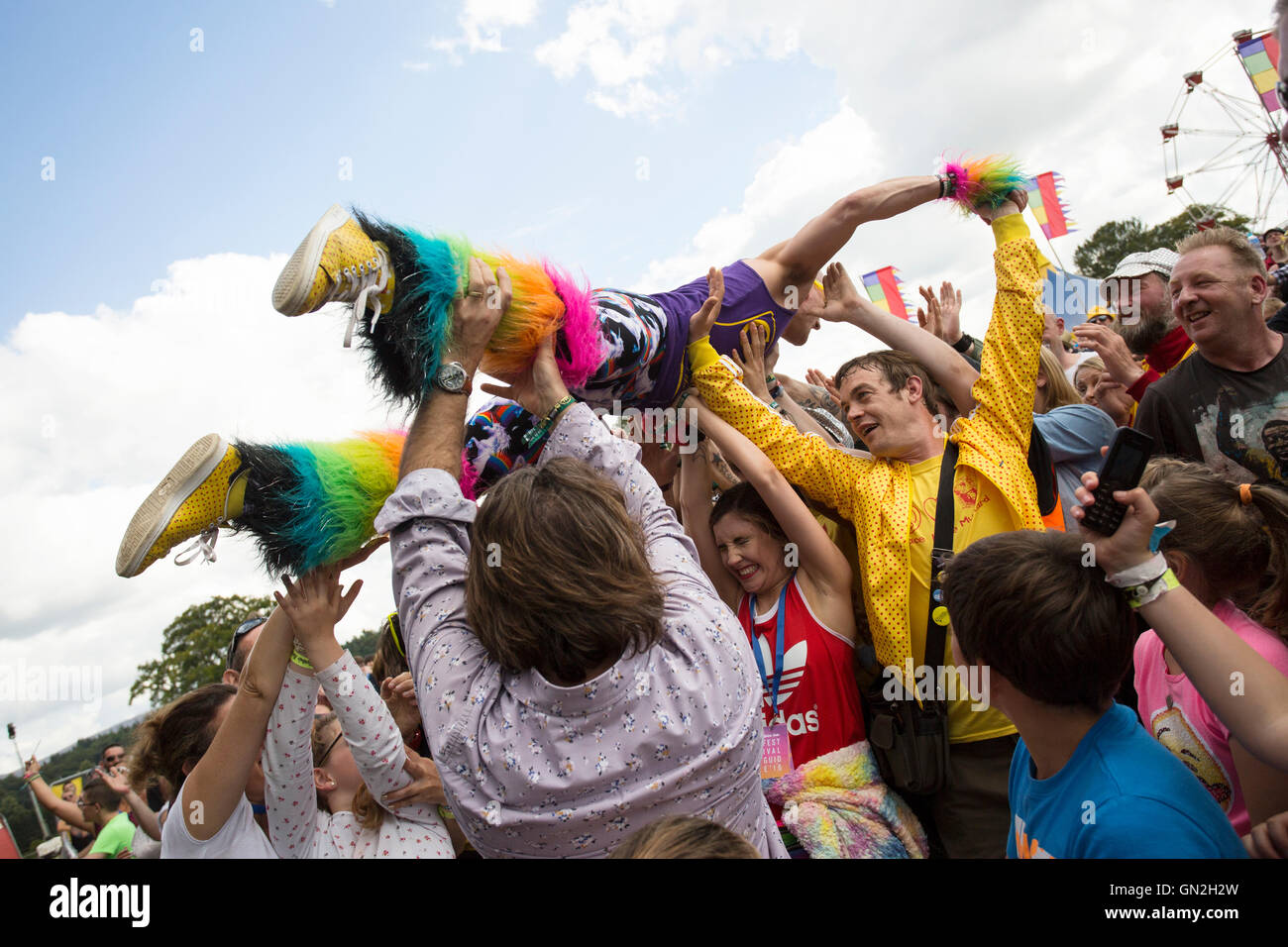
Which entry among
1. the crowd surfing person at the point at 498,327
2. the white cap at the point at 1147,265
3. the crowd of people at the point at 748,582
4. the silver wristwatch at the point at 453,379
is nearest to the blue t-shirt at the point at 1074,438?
the crowd of people at the point at 748,582

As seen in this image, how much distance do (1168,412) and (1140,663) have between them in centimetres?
113

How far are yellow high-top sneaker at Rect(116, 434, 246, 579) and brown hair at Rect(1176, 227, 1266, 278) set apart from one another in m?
2.86

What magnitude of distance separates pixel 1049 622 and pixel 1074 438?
167cm

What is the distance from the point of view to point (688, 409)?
8.31ft

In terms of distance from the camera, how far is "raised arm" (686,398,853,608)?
230 centimetres

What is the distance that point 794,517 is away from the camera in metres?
2.30

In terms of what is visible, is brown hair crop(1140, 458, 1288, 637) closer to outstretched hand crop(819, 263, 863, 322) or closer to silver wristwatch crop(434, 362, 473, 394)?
outstretched hand crop(819, 263, 863, 322)

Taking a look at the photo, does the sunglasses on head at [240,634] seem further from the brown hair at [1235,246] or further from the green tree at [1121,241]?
the green tree at [1121,241]

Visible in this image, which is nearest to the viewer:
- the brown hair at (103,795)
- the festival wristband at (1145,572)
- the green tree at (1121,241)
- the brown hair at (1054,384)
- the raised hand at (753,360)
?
the festival wristband at (1145,572)

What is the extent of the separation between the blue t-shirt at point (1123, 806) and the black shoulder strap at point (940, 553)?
2.13 feet

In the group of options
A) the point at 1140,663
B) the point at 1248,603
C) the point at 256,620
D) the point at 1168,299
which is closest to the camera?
the point at 1248,603

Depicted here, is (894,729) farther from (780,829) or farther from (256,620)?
(256,620)

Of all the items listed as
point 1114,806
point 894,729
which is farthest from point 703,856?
point 894,729

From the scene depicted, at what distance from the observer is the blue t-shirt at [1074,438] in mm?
2828
